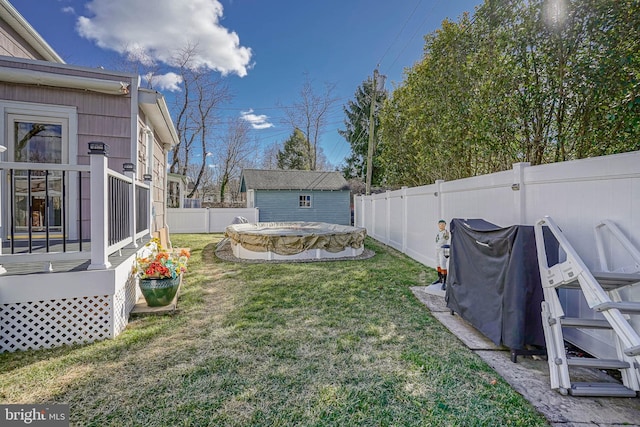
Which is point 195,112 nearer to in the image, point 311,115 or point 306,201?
point 311,115

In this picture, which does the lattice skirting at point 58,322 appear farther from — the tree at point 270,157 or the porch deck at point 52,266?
the tree at point 270,157

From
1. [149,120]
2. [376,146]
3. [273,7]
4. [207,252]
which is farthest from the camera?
[376,146]

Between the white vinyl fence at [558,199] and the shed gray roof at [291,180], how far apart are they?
10785 mm

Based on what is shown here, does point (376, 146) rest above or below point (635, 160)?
above

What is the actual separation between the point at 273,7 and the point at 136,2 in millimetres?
4252

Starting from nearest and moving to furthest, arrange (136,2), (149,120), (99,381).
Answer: (99,381) → (149,120) → (136,2)

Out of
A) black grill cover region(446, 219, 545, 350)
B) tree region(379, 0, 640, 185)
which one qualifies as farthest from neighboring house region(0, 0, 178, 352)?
tree region(379, 0, 640, 185)

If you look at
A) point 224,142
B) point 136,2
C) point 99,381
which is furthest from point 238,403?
point 224,142

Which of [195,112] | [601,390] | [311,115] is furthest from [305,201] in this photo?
[601,390]

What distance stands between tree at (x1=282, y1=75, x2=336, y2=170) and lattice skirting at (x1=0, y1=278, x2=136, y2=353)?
71.1 feet

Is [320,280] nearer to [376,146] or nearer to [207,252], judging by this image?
[207,252]

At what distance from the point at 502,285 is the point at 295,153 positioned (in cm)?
2551

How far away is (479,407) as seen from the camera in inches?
77.9

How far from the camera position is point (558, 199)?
3.02 meters
